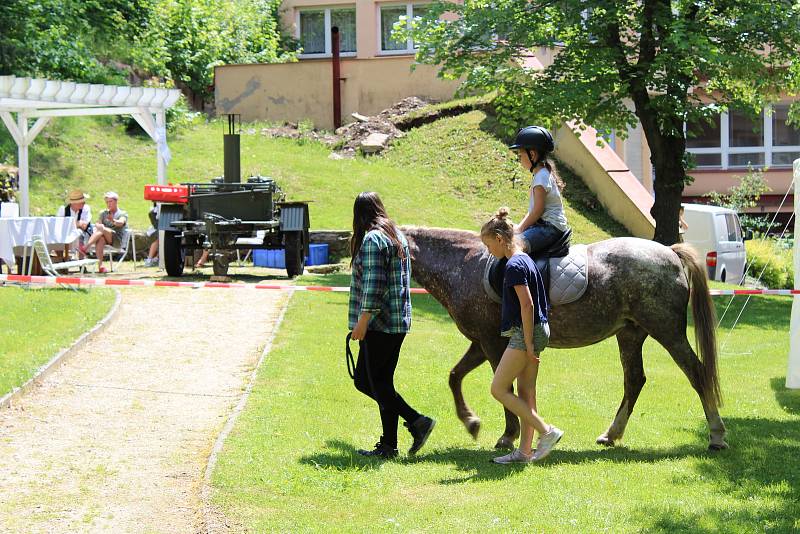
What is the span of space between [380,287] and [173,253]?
10773 mm

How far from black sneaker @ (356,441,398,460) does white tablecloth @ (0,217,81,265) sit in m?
9.46

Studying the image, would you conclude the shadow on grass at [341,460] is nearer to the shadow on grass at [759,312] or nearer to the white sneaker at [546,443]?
the white sneaker at [546,443]

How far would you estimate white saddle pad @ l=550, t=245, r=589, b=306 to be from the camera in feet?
25.3

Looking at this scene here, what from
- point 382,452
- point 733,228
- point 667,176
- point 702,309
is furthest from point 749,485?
point 733,228

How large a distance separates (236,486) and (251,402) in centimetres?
257

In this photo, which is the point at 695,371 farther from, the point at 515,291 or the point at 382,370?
the point at 382,370

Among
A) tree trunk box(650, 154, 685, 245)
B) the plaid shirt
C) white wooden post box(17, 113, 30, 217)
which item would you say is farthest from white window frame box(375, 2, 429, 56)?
the plaid shirt

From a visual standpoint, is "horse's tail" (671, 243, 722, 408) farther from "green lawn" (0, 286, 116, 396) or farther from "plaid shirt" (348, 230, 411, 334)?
"green lawn" (0, 286, 116, 396)

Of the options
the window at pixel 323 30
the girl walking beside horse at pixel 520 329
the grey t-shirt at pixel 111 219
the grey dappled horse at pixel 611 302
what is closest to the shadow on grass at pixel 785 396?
the grey dappled horse at pixel 611 302

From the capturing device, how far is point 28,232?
16.2 metres

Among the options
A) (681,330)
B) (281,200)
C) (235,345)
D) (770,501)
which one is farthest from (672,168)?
(770,501)

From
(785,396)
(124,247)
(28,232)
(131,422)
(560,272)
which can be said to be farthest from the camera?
(124,247)

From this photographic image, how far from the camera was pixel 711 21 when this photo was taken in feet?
59.4

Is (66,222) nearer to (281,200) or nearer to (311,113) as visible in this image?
(281,200)
